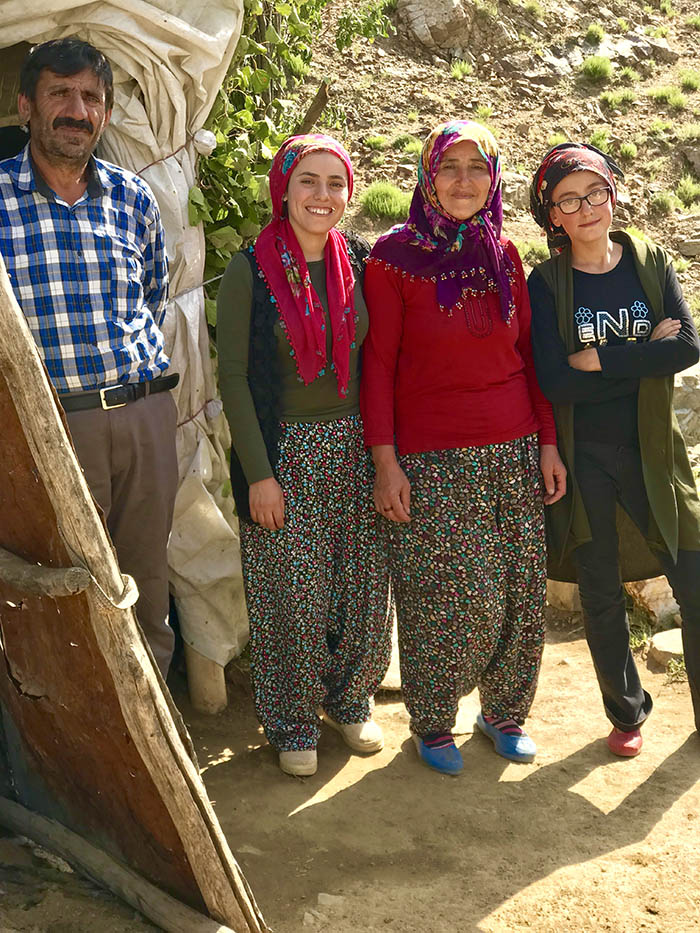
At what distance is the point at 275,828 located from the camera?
314 cm

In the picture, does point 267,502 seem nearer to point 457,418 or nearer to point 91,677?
point 457,418

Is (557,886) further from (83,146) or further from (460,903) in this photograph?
(83,146)

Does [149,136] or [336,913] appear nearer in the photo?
[336,913]

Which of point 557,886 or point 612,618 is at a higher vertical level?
point 612,618

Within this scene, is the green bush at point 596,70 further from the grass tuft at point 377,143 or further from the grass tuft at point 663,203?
the grass tuft at point 377,143

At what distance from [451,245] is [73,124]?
1.12m

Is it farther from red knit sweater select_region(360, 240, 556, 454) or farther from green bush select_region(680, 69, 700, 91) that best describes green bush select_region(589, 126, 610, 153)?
red knit sweater select_region(360, 240, 556, 454)

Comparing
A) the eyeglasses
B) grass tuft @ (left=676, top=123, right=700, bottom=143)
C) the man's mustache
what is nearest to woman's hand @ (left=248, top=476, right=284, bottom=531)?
the man's mustache

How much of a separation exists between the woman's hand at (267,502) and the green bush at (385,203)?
7.09m

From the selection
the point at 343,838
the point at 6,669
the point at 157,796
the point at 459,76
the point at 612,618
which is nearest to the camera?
the point at 157,796

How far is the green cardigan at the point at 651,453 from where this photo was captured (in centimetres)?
316

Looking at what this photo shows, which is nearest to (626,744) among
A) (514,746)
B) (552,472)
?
(514,746)

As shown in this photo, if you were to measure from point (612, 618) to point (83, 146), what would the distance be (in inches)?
85.3

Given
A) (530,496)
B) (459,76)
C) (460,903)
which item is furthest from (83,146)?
(459,76)
